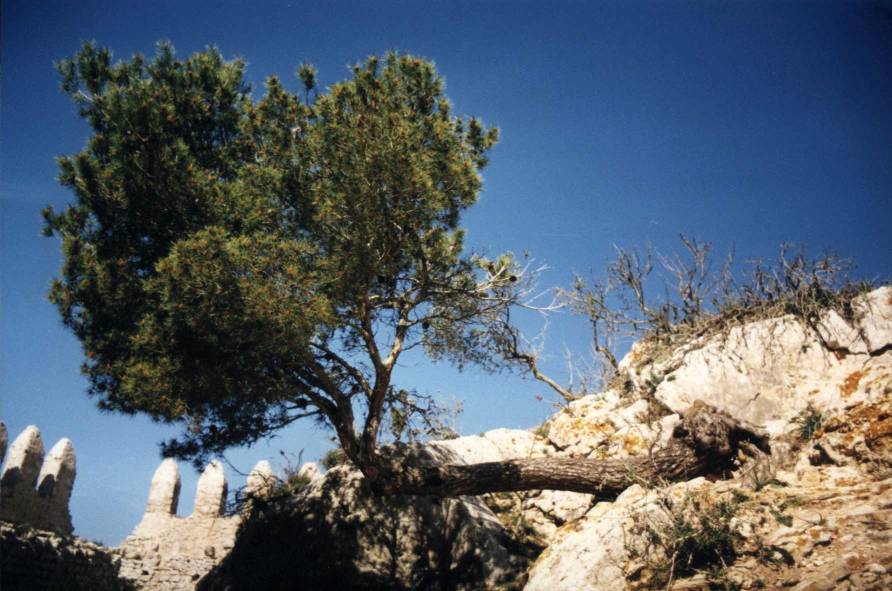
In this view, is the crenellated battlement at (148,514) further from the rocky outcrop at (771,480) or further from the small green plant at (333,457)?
the rocky outcrop at (771,480)

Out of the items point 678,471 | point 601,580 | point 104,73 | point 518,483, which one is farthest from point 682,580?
point 104,73

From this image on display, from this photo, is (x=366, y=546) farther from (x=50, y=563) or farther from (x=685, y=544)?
(x=50, y=563)

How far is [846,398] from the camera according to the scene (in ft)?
26.5

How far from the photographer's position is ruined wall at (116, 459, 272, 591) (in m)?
14.0

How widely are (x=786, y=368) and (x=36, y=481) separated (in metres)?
19.8

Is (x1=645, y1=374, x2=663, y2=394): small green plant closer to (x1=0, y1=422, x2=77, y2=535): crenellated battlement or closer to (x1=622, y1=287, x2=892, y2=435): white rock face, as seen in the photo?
(x1=622, y1=287, x2=892, y2=435): white rock face

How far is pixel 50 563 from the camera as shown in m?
10.4

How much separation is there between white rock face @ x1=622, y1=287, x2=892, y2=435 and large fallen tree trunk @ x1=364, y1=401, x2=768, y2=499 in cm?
111

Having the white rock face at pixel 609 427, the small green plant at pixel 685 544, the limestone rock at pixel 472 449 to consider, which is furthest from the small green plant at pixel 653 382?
the small green plant at pixel 685 544

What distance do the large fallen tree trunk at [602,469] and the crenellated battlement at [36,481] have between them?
10.9 m

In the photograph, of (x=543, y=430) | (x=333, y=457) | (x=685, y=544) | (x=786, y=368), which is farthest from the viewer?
(x=333, y=457)

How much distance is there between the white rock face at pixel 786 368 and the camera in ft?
27.6

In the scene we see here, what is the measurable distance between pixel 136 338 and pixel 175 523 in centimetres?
1201

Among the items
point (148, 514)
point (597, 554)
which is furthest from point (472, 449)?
point (148, 514)
